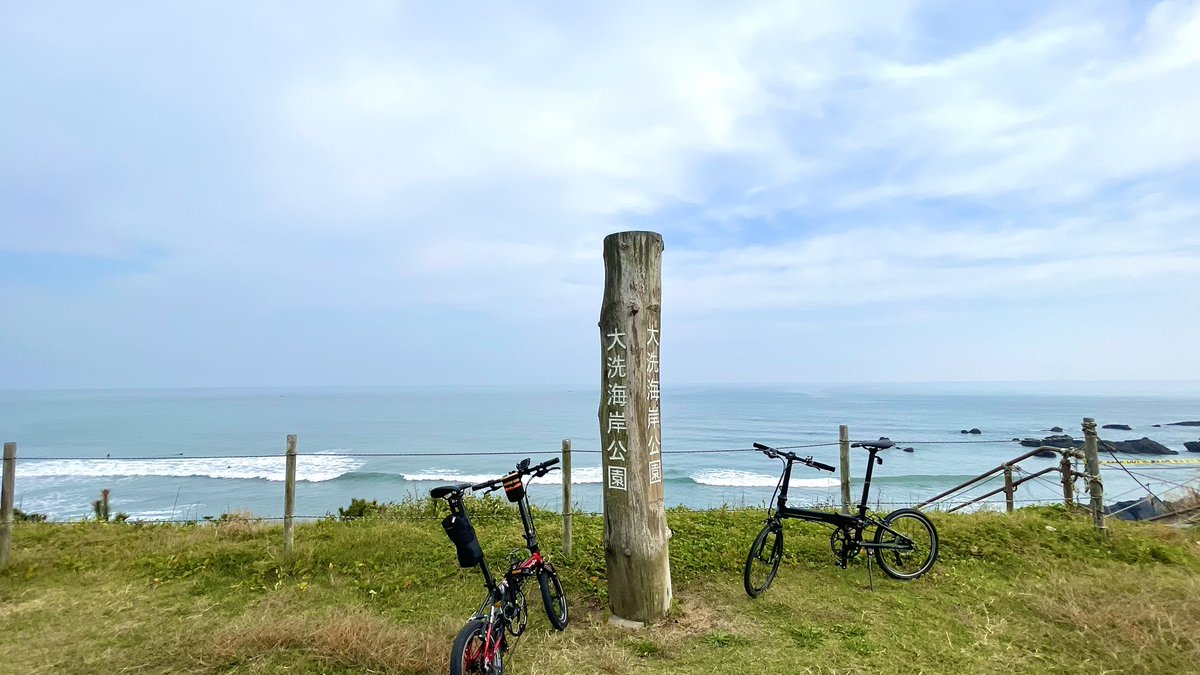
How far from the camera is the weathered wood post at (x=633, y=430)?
14.4ft

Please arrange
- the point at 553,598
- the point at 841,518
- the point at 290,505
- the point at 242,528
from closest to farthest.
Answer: the point at 553,598 → the point at 841,518 → the point at 290,505 → the point at 242,528

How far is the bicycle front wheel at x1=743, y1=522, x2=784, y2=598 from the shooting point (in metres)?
4.80

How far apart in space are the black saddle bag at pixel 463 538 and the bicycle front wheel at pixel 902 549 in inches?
139

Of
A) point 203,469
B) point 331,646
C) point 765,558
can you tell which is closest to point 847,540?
point 765,558

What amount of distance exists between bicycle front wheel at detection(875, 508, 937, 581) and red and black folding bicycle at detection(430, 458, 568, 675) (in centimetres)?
291

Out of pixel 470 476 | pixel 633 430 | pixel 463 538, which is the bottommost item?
pixel 470 476

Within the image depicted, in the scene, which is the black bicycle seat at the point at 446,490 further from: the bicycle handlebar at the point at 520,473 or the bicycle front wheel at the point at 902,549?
the bicycle front wheel at the point at 902,549

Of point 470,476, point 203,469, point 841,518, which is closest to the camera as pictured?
point 841,518

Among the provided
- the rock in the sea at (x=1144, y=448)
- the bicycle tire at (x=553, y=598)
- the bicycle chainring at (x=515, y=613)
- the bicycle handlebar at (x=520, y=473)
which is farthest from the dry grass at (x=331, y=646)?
the rock in the sea at (x=1144, y=448)

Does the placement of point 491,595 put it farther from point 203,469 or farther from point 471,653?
point 203,469

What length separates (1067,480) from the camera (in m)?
7.27

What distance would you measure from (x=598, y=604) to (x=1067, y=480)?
20.9 ft

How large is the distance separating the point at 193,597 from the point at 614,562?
12.0ft

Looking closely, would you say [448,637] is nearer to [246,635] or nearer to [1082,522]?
[246,635]
